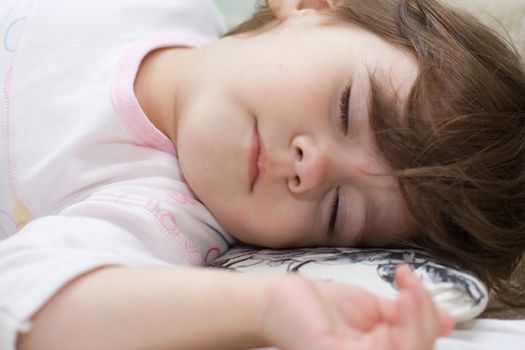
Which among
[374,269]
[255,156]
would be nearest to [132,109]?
[255,156]

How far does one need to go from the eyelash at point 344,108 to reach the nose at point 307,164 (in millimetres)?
39

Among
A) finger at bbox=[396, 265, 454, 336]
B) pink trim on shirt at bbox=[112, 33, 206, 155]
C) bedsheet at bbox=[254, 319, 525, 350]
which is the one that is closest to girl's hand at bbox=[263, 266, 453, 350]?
finger at bbox=[396, 265, 454, 336]

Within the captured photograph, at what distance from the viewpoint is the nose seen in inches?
32.4

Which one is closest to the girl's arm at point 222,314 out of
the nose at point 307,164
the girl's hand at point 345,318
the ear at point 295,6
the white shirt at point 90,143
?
the girl's hand at point 345,318

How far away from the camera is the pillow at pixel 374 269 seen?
71cm

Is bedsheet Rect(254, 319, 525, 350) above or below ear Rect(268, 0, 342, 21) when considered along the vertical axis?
below

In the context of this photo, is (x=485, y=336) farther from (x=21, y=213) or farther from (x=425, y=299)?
(x=21, y=213)

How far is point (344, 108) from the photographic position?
0.85 metres

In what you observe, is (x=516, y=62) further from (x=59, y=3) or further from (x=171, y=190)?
(x=59, y=3)

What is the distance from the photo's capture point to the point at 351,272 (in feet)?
2.47

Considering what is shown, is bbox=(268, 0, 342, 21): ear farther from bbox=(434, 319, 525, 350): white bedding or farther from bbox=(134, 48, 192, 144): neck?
bbox=(434, 319, 525, 350): white bedding

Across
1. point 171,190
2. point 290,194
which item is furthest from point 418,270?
point 171,190

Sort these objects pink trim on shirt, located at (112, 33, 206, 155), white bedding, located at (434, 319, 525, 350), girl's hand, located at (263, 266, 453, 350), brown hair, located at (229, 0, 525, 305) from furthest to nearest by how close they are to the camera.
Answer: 1. pink trim on shirt, located at (112, 33, 206, 155)
2. brown hair, located at (229, 0, 525, 305)
3. white bedding, located at (434, 319, 525, 350)
4. girl's hand, located at (263, 266, 453, 350)

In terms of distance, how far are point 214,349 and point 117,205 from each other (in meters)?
0.29
